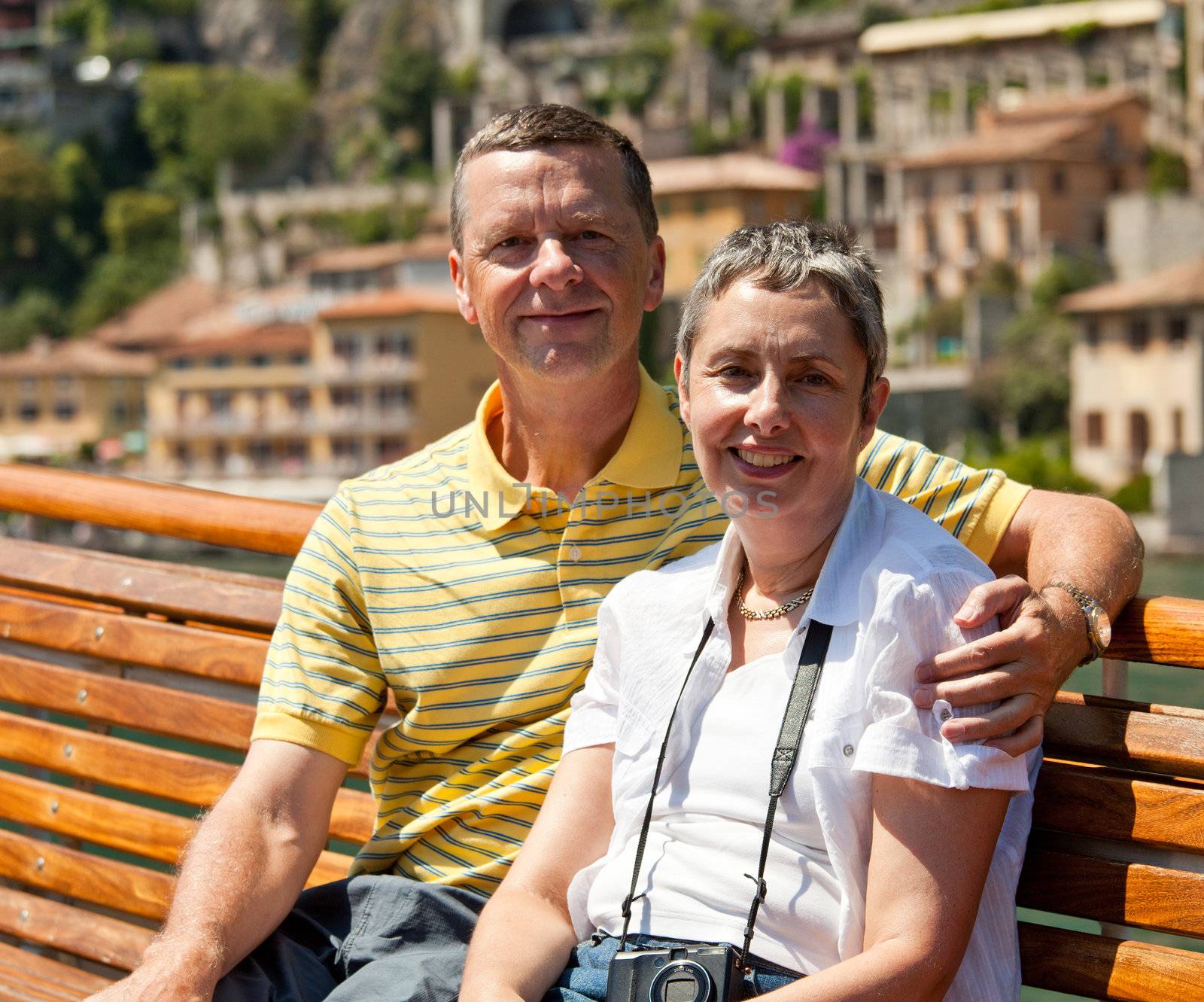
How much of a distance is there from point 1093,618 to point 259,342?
149 ft

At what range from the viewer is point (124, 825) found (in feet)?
9.40

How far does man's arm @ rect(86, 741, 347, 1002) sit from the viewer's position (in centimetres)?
220

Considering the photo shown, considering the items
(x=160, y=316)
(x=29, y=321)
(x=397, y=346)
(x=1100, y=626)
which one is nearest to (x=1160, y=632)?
(x=1100, y=626)

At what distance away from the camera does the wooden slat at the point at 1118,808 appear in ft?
6.49

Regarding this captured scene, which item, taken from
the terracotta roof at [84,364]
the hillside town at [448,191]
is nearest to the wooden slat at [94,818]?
the hillside town at [448,191]

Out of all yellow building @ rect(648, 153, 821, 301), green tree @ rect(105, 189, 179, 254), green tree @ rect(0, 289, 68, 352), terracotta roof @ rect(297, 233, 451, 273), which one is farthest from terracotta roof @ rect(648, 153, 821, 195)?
green tree @ rect(0, 289, 68, 352)

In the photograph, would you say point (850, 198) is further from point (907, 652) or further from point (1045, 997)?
point (907, 652)

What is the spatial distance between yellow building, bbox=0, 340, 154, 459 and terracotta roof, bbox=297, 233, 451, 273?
18.0 ft

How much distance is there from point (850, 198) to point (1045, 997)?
130 ft

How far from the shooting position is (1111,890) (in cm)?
202

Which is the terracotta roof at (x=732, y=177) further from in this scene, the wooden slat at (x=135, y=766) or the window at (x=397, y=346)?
the wooden slat at (x=135, y=766)

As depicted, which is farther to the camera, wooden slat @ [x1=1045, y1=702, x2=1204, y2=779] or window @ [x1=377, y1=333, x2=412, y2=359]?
window @ [x1=377, y1=333, x2=412, y2=359]

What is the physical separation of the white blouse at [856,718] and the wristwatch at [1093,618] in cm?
14

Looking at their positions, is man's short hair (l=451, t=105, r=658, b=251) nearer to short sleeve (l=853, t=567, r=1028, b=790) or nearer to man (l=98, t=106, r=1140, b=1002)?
man (l=98, t=106, r=1140, b=1002)
